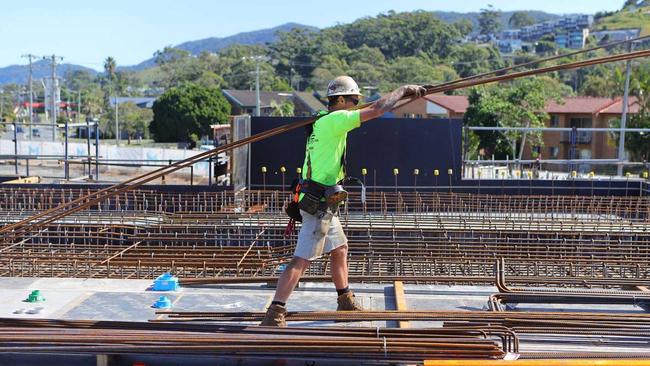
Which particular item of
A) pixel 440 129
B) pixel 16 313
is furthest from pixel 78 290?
pixel 440 129

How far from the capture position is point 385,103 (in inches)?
202

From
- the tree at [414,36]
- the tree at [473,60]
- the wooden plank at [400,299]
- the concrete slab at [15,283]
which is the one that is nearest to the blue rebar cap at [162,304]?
the concrete slab at [15,283]

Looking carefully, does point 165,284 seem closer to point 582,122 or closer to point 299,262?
point 299,262

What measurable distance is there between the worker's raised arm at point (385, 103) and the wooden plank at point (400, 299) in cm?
139

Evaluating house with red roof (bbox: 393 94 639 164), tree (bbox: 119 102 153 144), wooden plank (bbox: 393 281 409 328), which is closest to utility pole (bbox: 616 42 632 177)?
wooden plank (bbox: 393 281 409 328)

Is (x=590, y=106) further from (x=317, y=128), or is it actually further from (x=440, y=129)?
(x=317, y=128)

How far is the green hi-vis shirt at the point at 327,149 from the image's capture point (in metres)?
5.33

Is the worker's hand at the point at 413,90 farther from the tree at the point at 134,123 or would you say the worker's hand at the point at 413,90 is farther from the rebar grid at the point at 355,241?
the tree at the point at 134,123

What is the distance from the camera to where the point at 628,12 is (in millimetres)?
195125

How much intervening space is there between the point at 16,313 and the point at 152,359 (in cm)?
156

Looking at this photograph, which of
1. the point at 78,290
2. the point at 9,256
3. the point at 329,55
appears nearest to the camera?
the point at 78,290

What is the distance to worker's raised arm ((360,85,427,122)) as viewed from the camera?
201 inches

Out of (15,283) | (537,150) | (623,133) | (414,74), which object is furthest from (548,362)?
(414,74)

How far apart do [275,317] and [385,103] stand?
5.10ft
